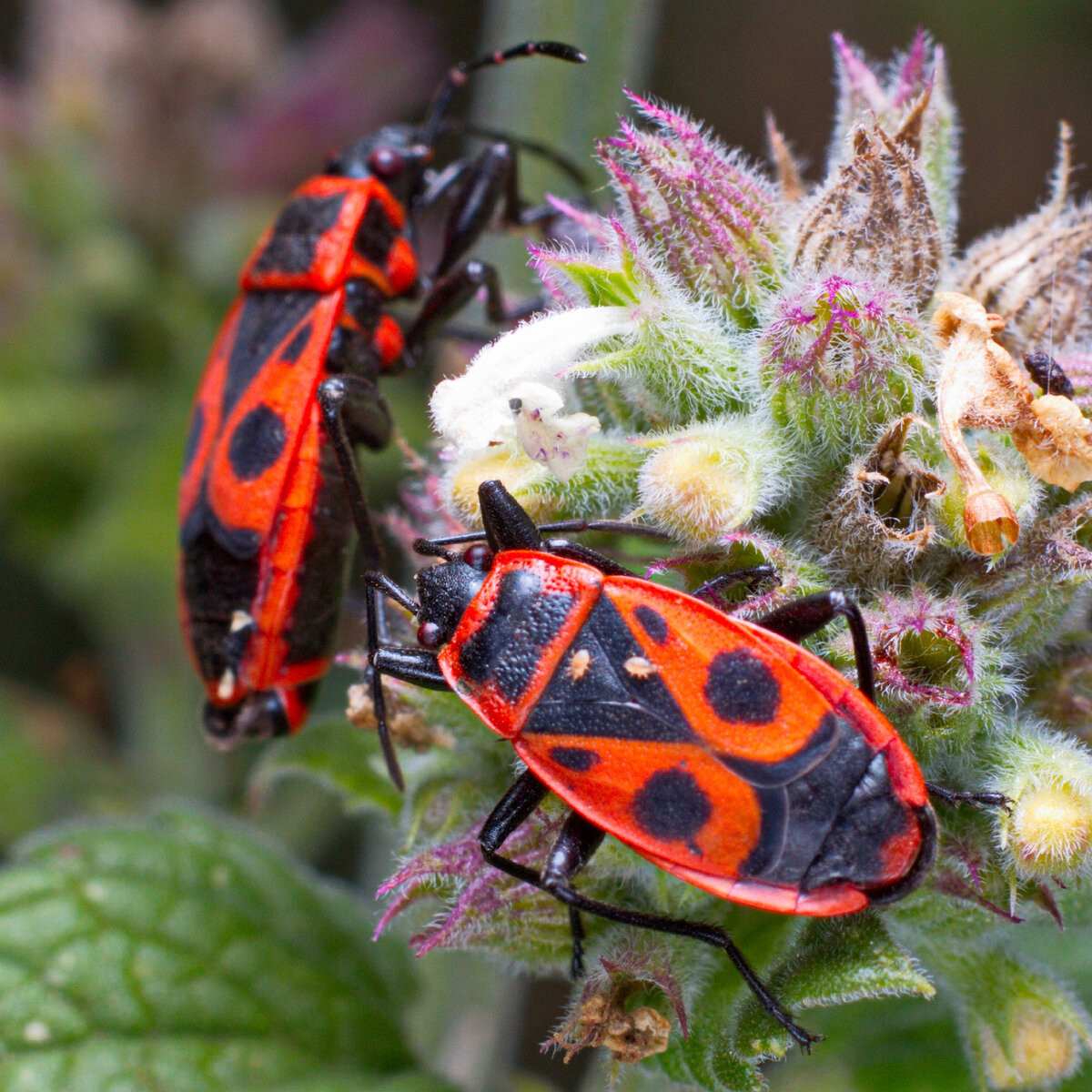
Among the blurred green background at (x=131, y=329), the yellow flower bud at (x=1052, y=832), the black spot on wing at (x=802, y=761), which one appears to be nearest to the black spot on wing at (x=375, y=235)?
the blurred green background at (x=131, y=329)

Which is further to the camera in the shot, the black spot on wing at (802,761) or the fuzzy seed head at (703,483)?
the fuzzy seed head at (703,483)

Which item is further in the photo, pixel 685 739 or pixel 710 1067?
pixel 710 1067

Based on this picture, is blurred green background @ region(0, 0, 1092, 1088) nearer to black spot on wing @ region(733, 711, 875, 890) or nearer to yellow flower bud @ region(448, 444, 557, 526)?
yellow flower bud @ region(448, 444, 557, 526)

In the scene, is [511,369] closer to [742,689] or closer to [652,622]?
[652,622]

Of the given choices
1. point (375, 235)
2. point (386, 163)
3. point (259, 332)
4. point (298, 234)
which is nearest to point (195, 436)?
point (259, 332)

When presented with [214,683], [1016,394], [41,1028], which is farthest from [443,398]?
[41,1028]

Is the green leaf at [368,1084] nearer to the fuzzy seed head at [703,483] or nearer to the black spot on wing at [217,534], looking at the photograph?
the black spot on wing at [217,534]

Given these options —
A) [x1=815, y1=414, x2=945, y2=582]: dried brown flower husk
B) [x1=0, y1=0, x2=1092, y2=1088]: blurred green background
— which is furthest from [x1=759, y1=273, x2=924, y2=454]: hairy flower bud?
[x1=0, y1=0, x2=1092, y2=1088]: blurred green background
